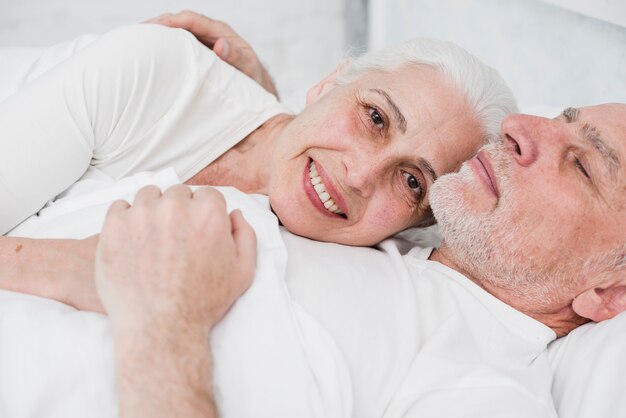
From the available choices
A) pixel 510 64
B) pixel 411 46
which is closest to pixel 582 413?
pixel 411 46

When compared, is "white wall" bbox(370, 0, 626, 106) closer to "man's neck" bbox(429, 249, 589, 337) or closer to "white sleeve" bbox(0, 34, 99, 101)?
"man's neck" bbox(429, 249, 589, 337)

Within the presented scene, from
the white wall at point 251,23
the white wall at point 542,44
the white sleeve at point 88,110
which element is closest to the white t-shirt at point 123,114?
the white sleeve at point 88,110

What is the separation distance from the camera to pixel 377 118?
4.67 feet

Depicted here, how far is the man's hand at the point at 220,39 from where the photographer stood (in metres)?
1.91

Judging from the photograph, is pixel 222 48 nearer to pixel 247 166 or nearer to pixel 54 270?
pixel 247 166

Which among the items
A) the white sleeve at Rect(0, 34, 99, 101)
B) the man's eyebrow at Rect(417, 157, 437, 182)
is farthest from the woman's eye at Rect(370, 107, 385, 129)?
the white sleeve at Rect(0, 34, 99, 101)

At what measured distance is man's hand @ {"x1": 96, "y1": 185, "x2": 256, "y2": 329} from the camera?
38.5 inches

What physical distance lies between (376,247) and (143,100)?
0.66 meters

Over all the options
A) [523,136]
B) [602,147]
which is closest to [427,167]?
[523,136]

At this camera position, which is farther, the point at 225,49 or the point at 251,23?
the point at 251,23

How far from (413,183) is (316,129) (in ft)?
0.80

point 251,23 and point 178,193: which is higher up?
point 178,193

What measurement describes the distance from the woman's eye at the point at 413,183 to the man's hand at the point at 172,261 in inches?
18.4

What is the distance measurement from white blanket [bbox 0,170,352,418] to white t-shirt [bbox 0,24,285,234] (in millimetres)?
386
